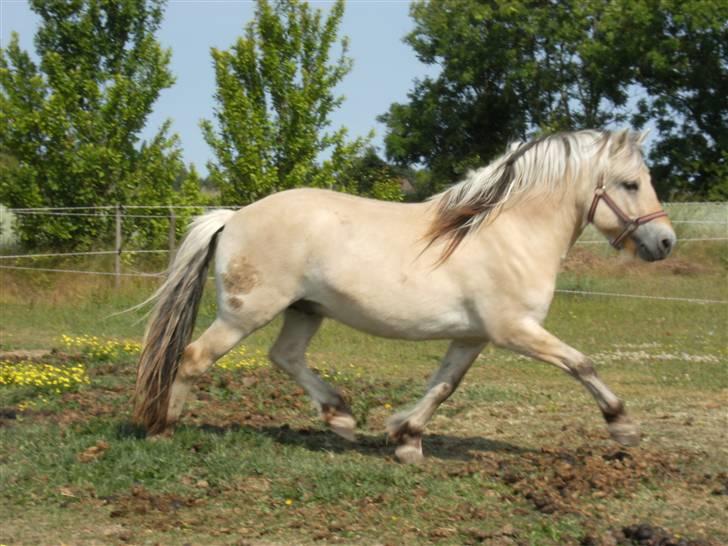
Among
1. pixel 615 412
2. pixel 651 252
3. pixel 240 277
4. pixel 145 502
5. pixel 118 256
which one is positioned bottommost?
pixel 145 502

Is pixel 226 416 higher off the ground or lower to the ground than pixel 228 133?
lower

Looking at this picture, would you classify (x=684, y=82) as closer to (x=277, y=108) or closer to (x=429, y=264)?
(x=277, y=108)

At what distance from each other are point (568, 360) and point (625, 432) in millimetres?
551

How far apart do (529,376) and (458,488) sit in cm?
536

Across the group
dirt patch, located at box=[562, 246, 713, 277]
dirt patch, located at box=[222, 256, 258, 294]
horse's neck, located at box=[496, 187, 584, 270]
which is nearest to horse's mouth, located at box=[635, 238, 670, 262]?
horse's neck, located at box=[496, 187, 584, 270]

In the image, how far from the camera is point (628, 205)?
682 cm

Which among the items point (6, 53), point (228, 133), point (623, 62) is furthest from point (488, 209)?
point (623, 62)

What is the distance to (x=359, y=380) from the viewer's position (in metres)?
9.72

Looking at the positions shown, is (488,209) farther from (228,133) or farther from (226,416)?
(228,133)

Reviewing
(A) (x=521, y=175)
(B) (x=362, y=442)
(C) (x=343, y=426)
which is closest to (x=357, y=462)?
(C) (x=343, y=426)

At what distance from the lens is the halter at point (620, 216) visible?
678 centimetres

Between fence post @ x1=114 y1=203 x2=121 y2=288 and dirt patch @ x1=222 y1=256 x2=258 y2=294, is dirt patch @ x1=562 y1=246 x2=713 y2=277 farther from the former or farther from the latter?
dirt patch @ x1=222 y1=256 x2=258 y2=294

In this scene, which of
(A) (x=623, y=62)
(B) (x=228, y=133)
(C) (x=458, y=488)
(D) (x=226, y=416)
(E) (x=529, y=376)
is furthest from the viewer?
(A) (x=623, y=62)

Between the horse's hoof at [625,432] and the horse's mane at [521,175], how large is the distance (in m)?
1.45
